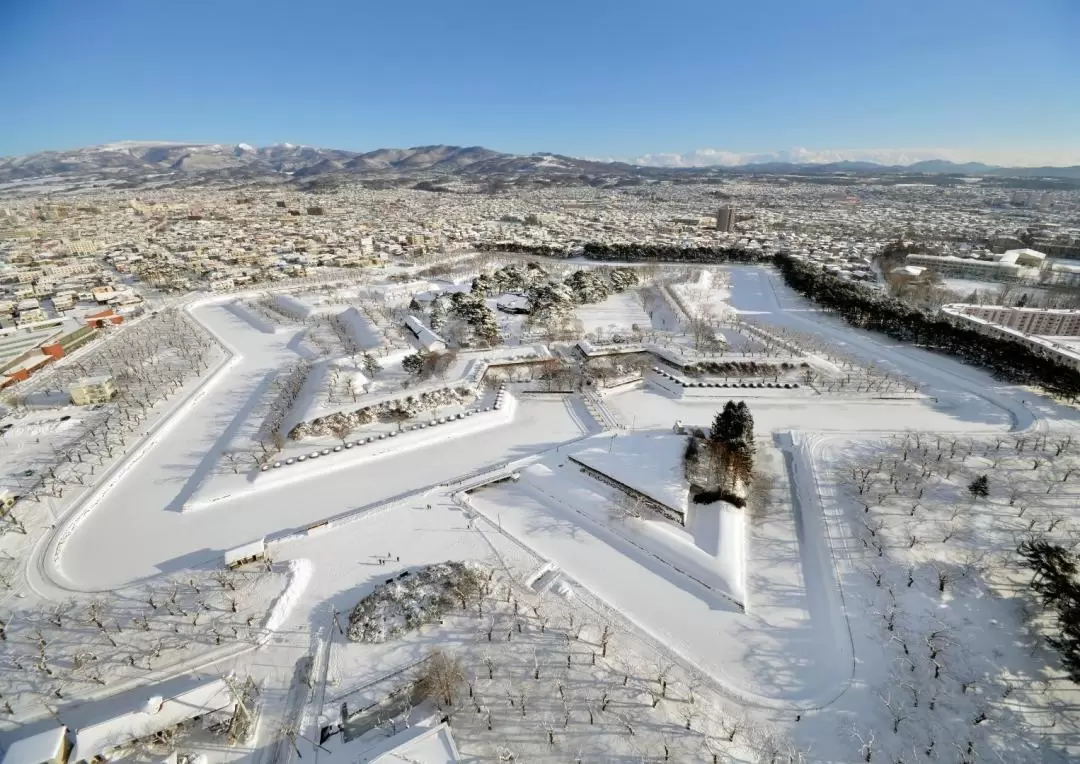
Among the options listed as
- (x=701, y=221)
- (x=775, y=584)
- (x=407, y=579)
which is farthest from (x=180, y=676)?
(x=701, y=221)

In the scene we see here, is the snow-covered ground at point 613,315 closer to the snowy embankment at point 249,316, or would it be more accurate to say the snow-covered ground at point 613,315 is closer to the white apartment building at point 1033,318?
the white apartment building at point 1033,318

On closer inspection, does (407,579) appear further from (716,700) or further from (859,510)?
(859,510)

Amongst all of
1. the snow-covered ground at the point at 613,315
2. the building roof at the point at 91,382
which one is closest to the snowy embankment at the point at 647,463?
the snow-covered ground at the point at 613,315

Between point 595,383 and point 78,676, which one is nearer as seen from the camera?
point 78,676

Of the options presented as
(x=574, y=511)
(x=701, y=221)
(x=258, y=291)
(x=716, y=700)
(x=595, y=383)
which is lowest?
(x=716, y=700)

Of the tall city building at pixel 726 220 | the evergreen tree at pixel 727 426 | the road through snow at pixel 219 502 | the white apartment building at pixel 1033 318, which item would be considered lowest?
the road through snow at pixel 219 502

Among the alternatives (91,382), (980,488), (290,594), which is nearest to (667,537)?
(290,594)
